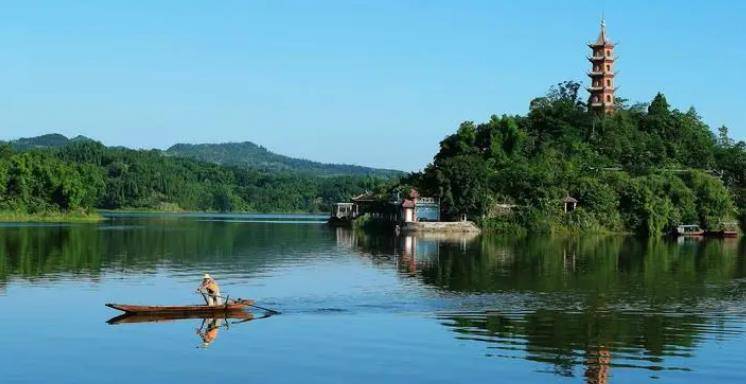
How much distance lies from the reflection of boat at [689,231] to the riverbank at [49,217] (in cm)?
6402

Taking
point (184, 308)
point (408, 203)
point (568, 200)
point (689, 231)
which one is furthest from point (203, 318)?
point (689, 231)

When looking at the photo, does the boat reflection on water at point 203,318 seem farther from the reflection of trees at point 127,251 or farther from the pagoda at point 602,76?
the pagoda at point 602,76

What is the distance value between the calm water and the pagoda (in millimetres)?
54953

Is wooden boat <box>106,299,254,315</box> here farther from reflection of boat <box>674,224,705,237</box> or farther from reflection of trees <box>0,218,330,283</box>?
reflection of boat <box>674,224,705,237</box>

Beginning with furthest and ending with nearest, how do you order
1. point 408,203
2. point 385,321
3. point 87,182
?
point 87,182 → point 408,203 → point 385,321

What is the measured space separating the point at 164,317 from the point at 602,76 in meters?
83.9

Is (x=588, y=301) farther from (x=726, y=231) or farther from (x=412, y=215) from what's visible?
(x=726, y=231)

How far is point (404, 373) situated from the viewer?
18641 mm

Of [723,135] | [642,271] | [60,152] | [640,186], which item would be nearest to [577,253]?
[642,271]

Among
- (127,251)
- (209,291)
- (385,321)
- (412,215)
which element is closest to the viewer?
(385,321)

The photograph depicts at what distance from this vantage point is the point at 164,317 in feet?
82.2

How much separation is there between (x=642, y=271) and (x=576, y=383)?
25.4 m

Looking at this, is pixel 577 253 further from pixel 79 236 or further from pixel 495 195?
pixel 79 236

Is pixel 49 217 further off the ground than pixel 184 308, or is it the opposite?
pixel 49 217
